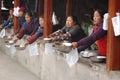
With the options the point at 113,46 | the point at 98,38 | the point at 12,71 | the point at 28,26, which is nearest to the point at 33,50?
the point at 12,71

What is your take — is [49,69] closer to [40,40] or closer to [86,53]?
[40,40]

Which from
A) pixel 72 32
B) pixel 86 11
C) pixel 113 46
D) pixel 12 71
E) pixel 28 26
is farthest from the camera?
pixel 86 11

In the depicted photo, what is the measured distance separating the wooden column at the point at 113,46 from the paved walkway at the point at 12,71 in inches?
131

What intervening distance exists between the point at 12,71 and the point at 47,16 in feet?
6.07

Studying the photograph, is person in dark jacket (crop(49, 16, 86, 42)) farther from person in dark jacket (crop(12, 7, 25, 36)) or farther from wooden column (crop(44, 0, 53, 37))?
person in dark jacket (crop(12, 7, 25, 36))

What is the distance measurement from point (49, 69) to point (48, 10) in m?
1.35

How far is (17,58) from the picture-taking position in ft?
33.7

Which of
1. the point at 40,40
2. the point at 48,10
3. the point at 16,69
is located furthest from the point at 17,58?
the point at 48,10

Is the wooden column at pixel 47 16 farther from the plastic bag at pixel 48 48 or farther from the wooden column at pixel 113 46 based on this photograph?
the wooden column at pixel 113 46

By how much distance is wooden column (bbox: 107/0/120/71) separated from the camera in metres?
5.23

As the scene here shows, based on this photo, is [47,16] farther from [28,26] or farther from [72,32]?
[28,26]

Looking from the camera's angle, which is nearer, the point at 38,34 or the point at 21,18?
the point at 38,34

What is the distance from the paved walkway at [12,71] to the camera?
27.7 ft

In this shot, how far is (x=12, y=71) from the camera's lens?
9.09 metres
